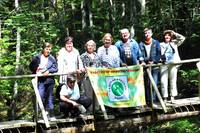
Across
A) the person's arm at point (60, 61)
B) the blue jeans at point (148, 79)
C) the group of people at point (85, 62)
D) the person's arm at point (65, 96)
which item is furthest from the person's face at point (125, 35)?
the person's arm at point (65, 96)

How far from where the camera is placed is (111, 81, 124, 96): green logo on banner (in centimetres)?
962

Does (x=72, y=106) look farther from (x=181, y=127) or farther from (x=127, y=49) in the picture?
(x=181, y=127)

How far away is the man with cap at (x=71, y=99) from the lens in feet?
28.5

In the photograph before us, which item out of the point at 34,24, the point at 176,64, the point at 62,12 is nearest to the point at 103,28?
the point at 62,12

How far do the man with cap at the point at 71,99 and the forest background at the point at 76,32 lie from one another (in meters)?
8.49

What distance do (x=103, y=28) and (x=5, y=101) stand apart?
7620mm

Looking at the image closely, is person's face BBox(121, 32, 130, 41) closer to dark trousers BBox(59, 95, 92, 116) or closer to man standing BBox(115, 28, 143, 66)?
man standing BBox(115, 28, 143, 66)

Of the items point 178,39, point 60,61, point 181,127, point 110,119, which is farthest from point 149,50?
point 181,127

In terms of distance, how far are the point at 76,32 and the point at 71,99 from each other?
16.8m

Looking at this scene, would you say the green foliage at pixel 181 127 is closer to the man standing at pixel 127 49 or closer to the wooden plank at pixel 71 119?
the man standing at pixel 127 49

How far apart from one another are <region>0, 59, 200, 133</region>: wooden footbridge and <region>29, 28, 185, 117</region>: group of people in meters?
0.27

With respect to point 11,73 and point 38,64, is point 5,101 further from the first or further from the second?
point 38,64

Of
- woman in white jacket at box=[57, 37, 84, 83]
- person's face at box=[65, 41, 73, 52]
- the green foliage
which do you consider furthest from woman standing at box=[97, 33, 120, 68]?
the green foliage

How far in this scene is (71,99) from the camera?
874 centimetres
